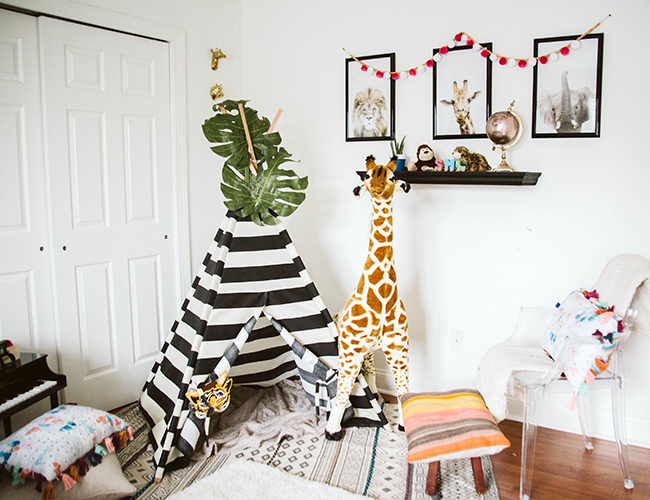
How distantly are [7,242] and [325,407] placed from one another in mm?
1707

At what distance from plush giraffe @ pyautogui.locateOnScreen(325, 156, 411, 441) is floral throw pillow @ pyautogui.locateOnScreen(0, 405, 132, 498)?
1.03 m

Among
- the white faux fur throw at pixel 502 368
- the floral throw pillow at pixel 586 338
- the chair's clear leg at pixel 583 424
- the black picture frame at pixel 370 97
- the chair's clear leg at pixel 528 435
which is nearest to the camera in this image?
the floral throw pillow at pixel 586 338

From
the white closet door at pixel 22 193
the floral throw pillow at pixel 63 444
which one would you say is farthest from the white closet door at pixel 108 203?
the floral throw pillow at pixel 63 444

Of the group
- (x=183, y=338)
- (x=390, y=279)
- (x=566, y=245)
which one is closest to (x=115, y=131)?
(x=183, y=338)

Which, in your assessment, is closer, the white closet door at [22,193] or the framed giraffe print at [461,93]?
the white closet door at [22,193]

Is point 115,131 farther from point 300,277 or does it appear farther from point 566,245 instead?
point 566,245

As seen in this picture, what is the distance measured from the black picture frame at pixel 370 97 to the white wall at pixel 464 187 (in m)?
0.05

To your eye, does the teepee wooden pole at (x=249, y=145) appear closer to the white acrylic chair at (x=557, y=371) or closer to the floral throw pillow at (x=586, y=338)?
the white acrylic chair at (x=557, y=371)

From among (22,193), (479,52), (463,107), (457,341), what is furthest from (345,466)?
(479,52)

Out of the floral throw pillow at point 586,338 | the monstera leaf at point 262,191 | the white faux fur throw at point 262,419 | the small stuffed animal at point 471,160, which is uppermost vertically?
the small stuffed animal at point 471,160

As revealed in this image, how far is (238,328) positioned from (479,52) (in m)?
1.80

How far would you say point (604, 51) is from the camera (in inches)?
90.0

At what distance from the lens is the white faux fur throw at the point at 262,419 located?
2.42 metres

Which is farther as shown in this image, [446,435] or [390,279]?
[390,279]
